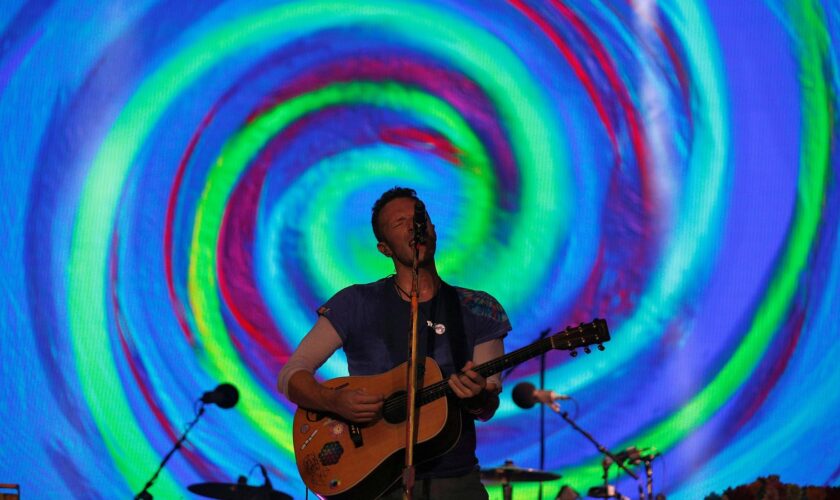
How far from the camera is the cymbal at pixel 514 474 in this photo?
5.40 metres

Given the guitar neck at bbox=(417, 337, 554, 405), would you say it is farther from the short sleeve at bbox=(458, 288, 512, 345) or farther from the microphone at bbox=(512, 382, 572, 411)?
the microphone at bbox=(512, 382, 572, 411)

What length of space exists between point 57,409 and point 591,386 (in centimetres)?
324

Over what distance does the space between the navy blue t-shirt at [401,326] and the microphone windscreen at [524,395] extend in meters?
2.49

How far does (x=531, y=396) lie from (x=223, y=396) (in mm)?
1767

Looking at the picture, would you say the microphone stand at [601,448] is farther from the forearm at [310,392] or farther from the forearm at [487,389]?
the forearm at [310,392]

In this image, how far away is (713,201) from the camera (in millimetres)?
6117

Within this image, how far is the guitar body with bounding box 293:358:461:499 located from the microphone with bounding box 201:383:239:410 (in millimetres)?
2428

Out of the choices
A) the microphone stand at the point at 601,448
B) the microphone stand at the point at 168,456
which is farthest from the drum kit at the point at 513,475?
the microphone stand at the point at 168,456

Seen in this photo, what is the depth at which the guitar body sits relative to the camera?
9.97 ft

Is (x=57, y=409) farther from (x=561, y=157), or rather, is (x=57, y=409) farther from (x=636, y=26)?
(x=636, y=26)

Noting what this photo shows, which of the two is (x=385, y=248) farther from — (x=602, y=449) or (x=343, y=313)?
(x=602, y=449)

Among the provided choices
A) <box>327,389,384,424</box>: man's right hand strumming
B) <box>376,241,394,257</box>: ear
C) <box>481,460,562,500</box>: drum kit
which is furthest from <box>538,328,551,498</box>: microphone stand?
<box>327,389,384,424</box>: man's right hand strumming

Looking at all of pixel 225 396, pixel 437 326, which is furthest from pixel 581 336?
pixel 225 396

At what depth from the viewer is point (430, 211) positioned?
6180mm
